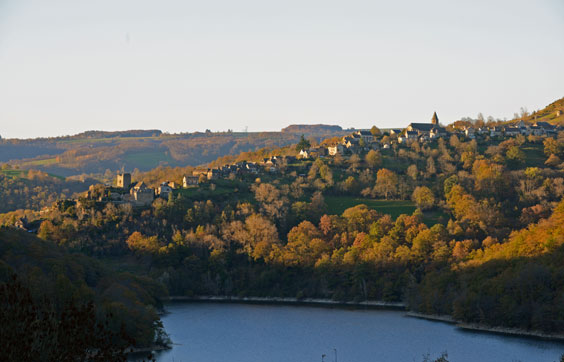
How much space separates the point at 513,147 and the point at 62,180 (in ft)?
314

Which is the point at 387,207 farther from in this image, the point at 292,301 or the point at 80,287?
the point at 80,287

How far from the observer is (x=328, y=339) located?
184 ft

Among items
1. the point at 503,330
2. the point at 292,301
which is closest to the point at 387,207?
the point at 292,301

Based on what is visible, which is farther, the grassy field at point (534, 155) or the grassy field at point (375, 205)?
the grassy field at point (534, 155)

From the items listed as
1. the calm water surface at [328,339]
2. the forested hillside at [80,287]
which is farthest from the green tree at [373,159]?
the forested hillside at [80,287]

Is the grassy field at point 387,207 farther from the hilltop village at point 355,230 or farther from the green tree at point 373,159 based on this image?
the green tree at point 373,159

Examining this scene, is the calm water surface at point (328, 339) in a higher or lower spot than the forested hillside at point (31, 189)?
lower

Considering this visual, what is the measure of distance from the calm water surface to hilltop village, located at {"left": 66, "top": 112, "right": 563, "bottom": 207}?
104 ft

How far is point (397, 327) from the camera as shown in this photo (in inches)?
2377

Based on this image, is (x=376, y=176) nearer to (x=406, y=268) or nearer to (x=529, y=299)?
(x=406, y=268)

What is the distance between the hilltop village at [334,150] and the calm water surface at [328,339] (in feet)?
104

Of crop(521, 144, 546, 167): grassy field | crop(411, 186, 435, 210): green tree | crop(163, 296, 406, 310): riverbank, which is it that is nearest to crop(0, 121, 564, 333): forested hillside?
crop(411, 186, 435, 210): green tree

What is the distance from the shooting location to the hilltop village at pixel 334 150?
98125mm

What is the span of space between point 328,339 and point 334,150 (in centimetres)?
7353
